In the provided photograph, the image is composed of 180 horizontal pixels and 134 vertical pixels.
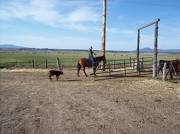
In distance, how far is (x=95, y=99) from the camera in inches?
507

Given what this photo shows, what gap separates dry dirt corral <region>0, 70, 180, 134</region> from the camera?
27.6ft

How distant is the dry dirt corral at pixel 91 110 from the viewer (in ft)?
27.6

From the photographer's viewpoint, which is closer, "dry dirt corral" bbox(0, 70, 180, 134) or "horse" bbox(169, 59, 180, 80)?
"dry dirt corral" bbox(0, 70, 180, 134)

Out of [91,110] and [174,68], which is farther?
[174,68]

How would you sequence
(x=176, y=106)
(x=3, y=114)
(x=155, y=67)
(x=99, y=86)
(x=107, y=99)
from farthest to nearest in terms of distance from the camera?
(x=155, y=67), (x=99, y=86), (x=107, y=99), (x=176, y=106), (x=3, y=114)

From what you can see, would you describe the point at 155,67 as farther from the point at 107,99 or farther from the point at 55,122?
the point at 55,122

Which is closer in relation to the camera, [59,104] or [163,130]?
[163,130]

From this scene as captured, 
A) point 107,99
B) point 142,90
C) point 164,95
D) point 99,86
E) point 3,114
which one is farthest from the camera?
point 99,86

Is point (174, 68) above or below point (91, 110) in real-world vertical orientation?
above

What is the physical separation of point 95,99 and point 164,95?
3.02 metres

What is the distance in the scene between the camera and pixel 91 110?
1067cm


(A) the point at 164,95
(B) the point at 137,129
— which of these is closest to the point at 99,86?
(A) the point at 164,95

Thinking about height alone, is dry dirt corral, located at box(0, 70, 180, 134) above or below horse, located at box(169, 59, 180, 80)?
below

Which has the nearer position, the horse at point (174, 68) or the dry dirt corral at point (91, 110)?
the dry dirt corral at point (91, 110)
